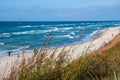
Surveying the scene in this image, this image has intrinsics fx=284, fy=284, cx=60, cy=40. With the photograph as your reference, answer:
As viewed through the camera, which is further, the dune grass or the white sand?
the white sand

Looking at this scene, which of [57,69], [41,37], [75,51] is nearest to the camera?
[57,69]

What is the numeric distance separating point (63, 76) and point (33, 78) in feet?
2.30

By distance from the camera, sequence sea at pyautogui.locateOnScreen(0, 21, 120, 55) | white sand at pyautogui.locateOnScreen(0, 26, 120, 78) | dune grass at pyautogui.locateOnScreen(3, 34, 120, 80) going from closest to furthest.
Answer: dune grass at pyautogui.locateOnScreen(3, 34, 120, 80) < sea at pyautogui.locateOnScreen(0, 21, 120, 55) < white sand at pyautogui.locateOnScreen(0, 26, 120, 78)

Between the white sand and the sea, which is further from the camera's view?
the white sand

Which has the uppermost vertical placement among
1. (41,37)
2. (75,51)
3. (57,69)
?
(57,69)

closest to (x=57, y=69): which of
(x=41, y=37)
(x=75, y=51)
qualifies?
(x=75, y=51)

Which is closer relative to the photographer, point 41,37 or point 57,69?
point 57,69

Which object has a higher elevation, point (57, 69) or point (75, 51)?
point (57, 69)

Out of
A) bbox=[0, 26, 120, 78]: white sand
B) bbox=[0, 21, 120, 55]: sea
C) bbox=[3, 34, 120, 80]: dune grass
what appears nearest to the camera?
bbox=[3, 34, 120, 80]: dune grass

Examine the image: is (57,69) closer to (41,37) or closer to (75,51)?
(75,51)

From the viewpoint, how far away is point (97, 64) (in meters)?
7.04

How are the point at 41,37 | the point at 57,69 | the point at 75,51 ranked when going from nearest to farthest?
the point at 57,69 → the point at 75,51 → the point at 41,37

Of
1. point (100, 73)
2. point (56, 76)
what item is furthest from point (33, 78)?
point (100, 73)

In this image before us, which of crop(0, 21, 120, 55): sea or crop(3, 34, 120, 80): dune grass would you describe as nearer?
crop(3, 34, 120, 80): dune grass
